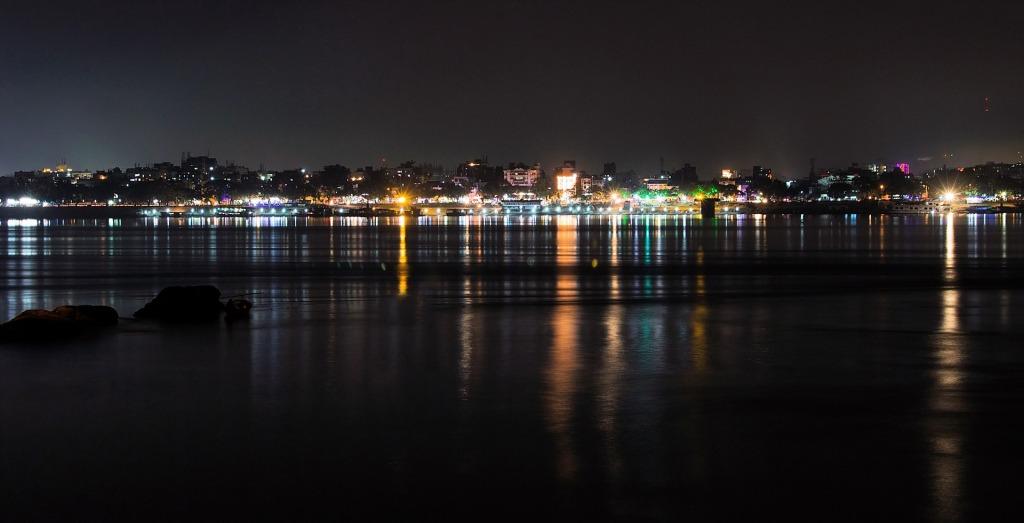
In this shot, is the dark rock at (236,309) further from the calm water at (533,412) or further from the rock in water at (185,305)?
the calm water at (533,412)

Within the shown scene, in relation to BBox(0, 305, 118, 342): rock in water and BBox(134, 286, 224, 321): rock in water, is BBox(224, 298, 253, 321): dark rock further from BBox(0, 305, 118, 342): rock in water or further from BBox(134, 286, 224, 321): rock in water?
BBox(0, 305, 118, 342): rock in water

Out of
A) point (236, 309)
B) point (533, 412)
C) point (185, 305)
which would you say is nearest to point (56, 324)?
point (185, 305)

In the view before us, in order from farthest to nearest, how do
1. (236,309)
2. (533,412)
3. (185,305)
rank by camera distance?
(236,309)
(185,305)
(533,412)

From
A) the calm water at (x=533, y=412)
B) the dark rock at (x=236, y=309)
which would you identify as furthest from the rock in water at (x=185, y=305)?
the calm water at (x=533, y=412)

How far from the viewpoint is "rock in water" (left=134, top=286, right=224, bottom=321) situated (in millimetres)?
19469

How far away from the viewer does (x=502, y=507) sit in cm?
747

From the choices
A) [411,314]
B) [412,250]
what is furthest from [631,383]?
[412,250]

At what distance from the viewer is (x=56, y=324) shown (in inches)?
675

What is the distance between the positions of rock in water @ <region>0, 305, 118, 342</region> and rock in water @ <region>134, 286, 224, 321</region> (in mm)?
991

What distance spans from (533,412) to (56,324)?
9817 millimetres

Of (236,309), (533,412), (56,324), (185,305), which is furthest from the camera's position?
(236,309)

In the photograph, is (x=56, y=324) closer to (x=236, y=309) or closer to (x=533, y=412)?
(x=236, y=309)

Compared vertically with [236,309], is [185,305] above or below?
above

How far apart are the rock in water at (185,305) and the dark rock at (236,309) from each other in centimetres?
21
